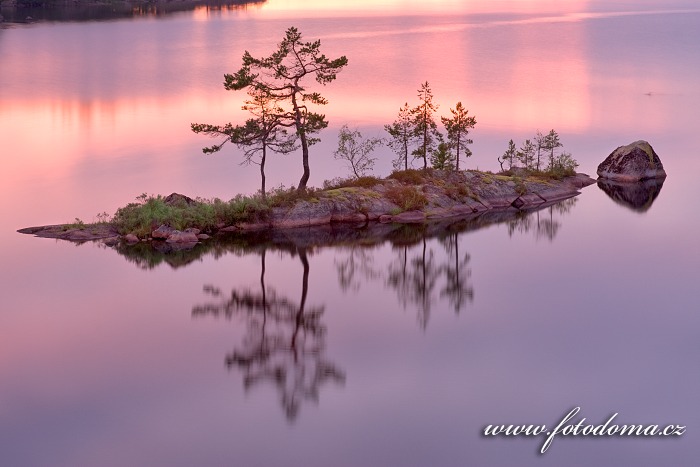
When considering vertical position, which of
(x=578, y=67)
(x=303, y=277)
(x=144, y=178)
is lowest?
(x=303, y=277)

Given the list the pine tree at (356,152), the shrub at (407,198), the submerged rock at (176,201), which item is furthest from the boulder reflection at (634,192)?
the submerged rock at (176,201)

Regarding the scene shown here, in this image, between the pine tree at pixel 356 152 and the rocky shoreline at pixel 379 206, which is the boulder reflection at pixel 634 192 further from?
the pine tree at pixel 356 152

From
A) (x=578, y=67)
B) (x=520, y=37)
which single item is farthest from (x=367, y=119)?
(x=520, y=37)

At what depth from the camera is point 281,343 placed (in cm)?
4434

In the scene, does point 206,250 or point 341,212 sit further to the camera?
point 341,212

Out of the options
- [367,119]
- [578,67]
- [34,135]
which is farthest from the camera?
[578,67]

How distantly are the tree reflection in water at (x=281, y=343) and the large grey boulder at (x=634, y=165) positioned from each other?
109 ft

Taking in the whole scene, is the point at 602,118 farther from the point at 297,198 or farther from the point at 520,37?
the point at 520,37

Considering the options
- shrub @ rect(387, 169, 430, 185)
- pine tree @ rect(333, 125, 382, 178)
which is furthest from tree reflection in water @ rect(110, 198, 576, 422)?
pine tree @ rect(333, 125, 382, 178)

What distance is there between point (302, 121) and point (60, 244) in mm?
16982

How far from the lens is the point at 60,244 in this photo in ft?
187

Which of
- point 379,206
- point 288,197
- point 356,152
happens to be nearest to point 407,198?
point 379,206

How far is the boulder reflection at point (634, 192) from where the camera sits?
7169 centimetres

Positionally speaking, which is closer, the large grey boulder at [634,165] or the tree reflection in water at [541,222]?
the tree reflection in water at [541,222]
